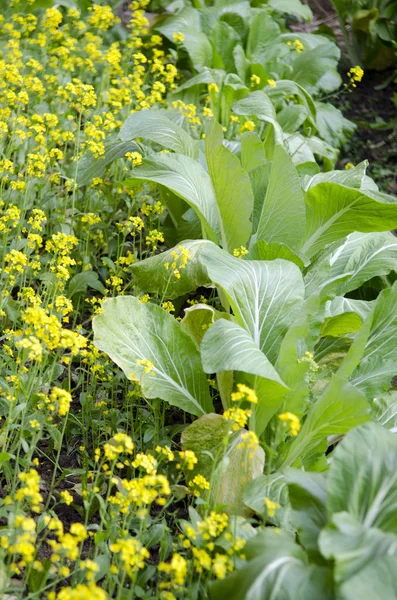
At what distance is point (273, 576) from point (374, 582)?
28cm

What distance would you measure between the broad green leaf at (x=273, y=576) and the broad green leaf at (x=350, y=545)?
9 centimetres

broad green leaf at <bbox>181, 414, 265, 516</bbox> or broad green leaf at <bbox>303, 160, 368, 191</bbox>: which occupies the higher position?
broad green leaf at <bbox>303, 160, 368, 191</bbox>

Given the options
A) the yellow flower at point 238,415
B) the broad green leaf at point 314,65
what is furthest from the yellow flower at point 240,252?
the broad green leaf at point 314,65

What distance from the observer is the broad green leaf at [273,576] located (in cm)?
202

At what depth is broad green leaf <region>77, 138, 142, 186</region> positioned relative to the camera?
13.2 ft

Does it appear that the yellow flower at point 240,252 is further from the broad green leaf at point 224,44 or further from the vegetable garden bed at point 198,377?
the broad green leaf at point 224,44

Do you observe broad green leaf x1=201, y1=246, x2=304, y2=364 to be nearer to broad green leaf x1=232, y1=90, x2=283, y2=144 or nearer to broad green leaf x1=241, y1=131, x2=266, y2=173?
broad green leaf x1=241, y1=131, x2=266, y2=173

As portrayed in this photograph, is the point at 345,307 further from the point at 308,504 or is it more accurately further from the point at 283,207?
the point at 308,504

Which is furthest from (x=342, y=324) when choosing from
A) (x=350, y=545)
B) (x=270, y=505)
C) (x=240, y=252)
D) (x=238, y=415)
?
(x=350, y=545)

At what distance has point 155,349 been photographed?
10.3 feet

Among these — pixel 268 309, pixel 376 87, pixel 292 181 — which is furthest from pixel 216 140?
pixel 376 87

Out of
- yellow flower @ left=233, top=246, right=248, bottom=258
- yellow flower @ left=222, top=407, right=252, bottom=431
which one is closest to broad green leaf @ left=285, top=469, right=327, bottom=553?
yellow flower @ left=222, top=407, right=252, bottom=431

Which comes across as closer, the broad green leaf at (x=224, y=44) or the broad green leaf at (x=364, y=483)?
the broad green leaf at (x=364, y=483)

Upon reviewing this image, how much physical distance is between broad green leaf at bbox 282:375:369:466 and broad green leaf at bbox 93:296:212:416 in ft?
1.50
